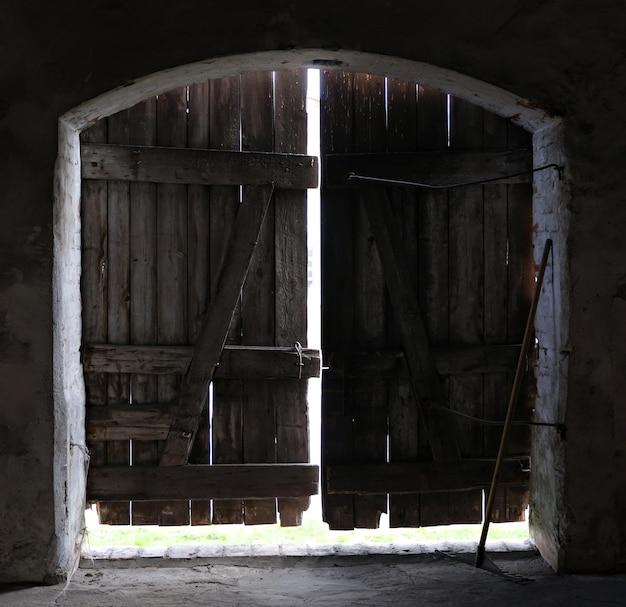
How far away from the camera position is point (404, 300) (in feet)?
12.8

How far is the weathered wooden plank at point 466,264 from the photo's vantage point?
3947mm

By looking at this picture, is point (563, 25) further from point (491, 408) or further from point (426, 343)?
point (491, 408)

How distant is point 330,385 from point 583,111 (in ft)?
5.90

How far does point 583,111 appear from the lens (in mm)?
3295

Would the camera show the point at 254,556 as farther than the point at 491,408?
No

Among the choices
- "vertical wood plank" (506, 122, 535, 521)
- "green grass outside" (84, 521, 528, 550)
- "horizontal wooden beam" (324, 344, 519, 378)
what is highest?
"vertical wood plank" (506, 122, 535, 521)

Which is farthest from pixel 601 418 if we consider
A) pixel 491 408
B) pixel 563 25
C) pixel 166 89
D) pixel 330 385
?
pixel 166 89

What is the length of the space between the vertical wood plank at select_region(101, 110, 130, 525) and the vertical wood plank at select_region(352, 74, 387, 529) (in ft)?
3.87

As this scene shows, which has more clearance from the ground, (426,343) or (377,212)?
(377,212)

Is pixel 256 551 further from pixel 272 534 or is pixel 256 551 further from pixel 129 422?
pixel 129 422

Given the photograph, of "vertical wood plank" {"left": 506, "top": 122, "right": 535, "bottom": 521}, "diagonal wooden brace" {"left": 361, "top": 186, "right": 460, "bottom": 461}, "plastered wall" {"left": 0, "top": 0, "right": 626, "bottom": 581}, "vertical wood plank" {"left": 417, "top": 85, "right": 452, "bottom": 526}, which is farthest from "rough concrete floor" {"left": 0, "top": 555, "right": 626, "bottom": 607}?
"vertical wood plank" {"left": 417, "top": 85, "right": 452, "bottom": 526}

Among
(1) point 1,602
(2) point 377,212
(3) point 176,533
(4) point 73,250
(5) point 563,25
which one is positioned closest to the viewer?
(1) point 1,602

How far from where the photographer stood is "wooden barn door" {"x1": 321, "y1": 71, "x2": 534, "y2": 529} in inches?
154

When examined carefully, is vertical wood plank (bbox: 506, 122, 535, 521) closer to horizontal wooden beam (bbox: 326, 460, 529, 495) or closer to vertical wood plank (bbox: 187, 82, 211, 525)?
horizontal wooden beam (bbox: 326, 460, 529, 495)
